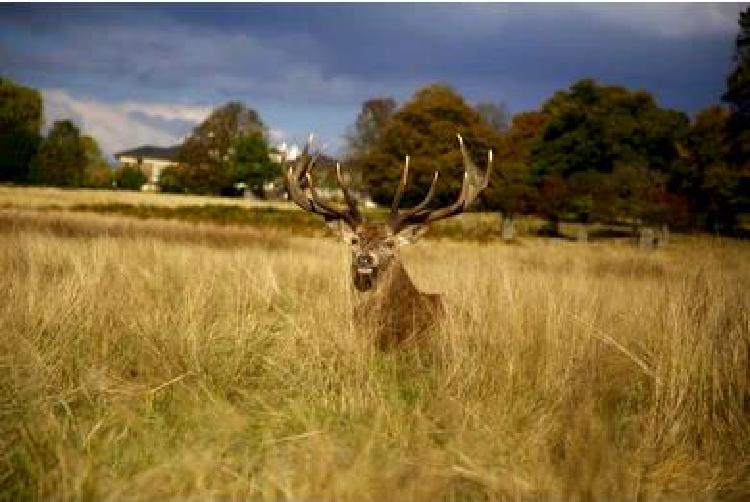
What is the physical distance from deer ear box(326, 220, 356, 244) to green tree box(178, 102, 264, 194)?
66.5 metres

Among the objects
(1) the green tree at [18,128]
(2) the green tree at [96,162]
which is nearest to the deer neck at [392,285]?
(1) the green tree at [18,128]

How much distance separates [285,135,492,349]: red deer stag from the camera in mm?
6182

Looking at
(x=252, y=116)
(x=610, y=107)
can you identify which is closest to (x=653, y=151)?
(x=610, y=107)

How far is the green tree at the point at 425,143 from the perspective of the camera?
33.1 meters

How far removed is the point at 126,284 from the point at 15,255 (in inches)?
101

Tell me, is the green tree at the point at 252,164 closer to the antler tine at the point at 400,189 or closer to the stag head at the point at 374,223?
the stag head at the point at 374,223

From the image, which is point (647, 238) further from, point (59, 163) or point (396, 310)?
point (59, 163)

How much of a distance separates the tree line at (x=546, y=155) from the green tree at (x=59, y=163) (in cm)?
13

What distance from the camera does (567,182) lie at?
131ft

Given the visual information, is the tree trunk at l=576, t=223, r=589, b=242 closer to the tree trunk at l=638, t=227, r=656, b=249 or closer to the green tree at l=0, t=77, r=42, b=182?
the tree trunk at l=638, t=227, r=656, b=249

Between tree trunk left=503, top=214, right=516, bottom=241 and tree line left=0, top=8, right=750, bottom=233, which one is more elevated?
tree line left=0, top=8, right=750, bottom=233

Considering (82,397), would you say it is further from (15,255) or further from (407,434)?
(15,255)

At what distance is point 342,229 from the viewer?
749 centimetres

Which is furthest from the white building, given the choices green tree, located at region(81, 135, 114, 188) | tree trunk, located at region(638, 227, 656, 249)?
tree trunk, located at region(638, 227, 656, 249)
